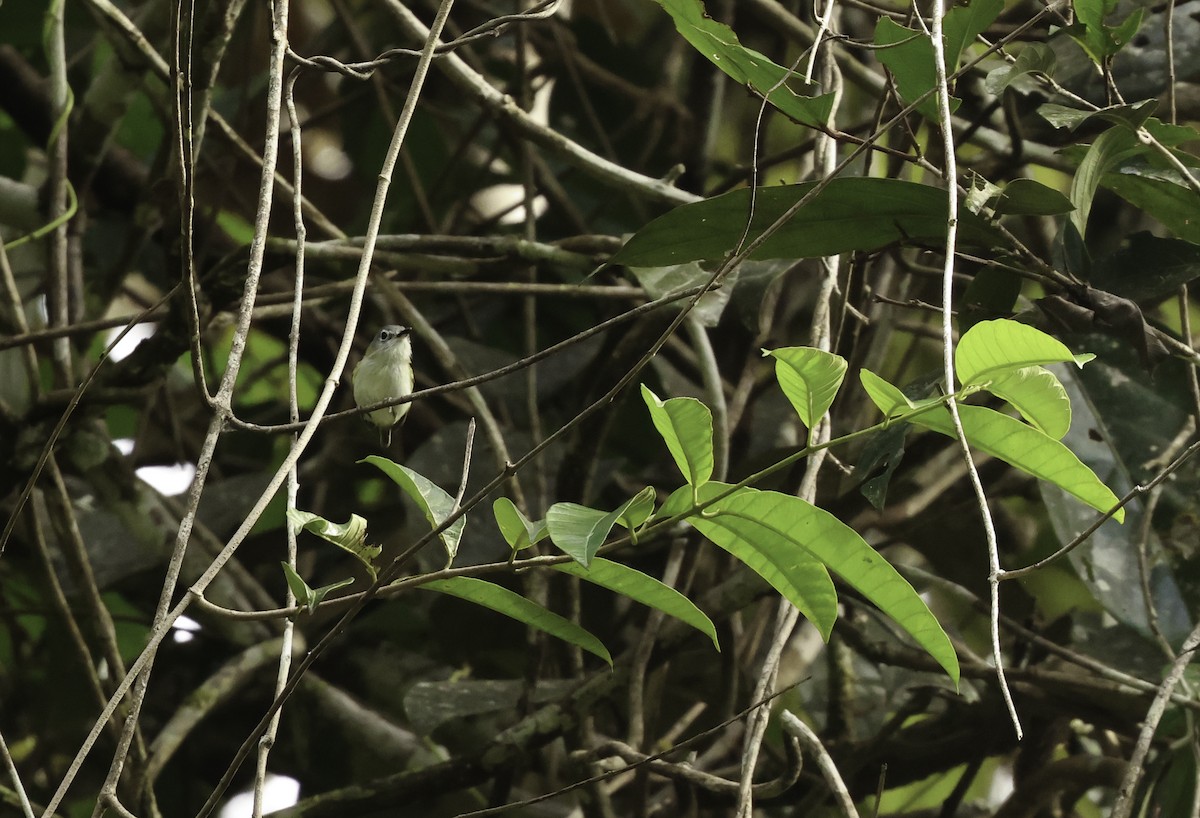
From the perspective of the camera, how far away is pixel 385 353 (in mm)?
3291

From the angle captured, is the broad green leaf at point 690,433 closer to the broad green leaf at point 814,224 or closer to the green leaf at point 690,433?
the green leaf at point 690,433

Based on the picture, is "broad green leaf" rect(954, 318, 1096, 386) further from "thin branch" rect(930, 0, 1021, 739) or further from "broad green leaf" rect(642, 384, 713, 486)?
"broad green leaf" rect(642, 384, 713, 486)

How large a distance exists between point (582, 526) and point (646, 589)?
0.61 feet

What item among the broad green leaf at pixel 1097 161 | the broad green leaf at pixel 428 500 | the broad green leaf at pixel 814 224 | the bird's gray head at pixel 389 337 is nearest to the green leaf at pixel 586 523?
the broad green leaf at pixel 428 500

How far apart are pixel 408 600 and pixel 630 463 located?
24.9 inches

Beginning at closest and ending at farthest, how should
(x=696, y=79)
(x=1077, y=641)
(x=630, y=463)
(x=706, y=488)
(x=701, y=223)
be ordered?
(x=706, y=488), (x=701, y=223), (x=1077, y=641), (x=630, y=463), (x=696, y=79)

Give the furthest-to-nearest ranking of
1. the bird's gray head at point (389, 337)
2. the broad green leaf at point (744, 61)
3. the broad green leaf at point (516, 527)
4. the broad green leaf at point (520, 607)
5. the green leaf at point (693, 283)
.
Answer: the bird's gray head at point (389, 337) → the green leaf at point (693, 283) → the broad green leaf at point (744, 61) → the broad green leaf at point (520, 607) → the broad green leaf at point (516, 527)

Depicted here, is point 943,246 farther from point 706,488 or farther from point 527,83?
point 527,83

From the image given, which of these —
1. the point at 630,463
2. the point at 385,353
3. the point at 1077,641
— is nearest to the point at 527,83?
the point at 385,353

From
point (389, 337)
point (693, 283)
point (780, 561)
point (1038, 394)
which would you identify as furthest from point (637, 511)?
point (389, 337)

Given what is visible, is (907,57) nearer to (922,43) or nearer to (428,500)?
(922,43)

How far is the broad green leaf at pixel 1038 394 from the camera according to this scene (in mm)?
1146

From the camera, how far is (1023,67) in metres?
1.74

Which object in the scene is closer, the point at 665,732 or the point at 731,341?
the point at 665,732
